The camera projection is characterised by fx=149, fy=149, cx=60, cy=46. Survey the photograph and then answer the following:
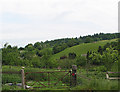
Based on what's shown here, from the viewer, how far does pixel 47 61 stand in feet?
79.5

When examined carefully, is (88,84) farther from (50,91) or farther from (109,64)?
(109,64)

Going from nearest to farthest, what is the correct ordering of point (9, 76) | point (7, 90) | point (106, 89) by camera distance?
point (106, 89) < point (7, 90) < point (9, 76)

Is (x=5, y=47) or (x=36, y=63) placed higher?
(x=5, y=47)

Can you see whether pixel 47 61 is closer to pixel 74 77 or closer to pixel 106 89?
pixel 74 77

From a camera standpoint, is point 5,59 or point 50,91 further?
point 5,59

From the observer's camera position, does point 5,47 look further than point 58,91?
Yes

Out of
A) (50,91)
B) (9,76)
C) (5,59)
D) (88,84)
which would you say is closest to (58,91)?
(50,91)

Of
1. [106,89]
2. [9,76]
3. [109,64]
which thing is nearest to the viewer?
[106,89]

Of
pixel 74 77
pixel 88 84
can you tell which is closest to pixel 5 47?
pixel 74 77

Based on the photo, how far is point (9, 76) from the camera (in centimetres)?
1240

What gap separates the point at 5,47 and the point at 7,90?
1537 cm

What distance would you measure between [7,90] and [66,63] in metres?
19.6

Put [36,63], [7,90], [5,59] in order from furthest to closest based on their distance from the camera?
[36,63] → [5,59] → [7,90]

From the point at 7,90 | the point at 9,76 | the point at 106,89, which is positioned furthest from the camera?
the point at 9,76
